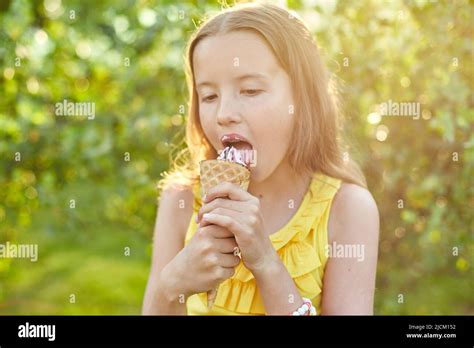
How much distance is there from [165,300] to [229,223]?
426 millimetres

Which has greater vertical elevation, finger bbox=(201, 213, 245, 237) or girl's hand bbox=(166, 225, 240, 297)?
finger bbox=(201, 213, 245, 237)

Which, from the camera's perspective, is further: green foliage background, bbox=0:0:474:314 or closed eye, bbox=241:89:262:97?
green foliage background, bbox=0:0:474:314

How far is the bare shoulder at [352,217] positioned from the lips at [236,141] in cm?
40

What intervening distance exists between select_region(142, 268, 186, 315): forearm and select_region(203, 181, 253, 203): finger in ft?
1.14

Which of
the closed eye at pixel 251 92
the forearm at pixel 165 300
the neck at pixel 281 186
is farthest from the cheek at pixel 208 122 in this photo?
the forearm at pixel 165 300

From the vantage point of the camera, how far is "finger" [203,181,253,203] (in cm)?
203

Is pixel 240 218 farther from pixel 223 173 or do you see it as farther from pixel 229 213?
pixel 223 173

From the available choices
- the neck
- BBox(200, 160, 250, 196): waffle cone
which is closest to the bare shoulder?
the neck

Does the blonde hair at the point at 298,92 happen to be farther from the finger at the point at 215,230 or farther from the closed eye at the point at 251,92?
the finger at the point at 215,230

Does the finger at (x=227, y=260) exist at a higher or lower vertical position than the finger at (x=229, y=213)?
lower

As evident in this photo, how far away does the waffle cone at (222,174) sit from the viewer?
2152 millimetres

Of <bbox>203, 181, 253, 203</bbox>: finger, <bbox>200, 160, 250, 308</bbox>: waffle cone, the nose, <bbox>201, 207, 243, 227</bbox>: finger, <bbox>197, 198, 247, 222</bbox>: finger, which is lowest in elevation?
<bbox>201, 207, 243, 227</bbox>: finger

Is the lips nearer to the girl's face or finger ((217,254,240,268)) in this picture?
the girl's face

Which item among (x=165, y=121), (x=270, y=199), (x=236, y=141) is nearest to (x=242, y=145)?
(x=236, y=141)
